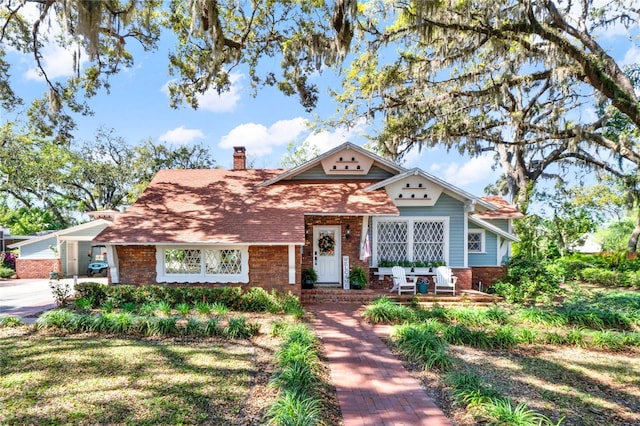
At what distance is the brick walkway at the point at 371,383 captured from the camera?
13.5ft

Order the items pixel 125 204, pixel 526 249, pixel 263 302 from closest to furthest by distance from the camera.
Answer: pixel 263 302
pixel 526 249
pixel 125 204

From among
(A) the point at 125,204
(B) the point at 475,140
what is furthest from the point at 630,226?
(A) the point at 125,204

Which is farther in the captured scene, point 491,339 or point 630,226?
point 630,226

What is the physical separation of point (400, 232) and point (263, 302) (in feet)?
18.9

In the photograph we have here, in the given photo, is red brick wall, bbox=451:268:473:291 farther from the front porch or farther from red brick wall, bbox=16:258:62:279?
red brick wall, bbox=16:258:62:279

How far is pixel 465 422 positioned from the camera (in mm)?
3984

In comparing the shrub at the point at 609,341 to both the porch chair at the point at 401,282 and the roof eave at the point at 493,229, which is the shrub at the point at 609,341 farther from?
the roof eave at the point at 493,229

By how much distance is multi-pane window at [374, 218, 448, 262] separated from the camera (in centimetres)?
1243

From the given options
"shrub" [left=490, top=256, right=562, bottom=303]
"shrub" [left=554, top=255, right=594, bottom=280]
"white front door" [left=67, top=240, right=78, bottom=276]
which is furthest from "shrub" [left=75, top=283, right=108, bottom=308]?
"shrub" [left=554, top=255, right=594, bottom=280]

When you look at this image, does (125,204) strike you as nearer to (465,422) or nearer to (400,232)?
(400,232)

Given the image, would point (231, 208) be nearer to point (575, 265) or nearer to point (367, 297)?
point (367, 297)

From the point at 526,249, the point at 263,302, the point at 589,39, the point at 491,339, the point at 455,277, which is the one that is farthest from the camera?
the point at 526,249

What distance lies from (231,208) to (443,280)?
7.86m

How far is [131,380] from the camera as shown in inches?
195
